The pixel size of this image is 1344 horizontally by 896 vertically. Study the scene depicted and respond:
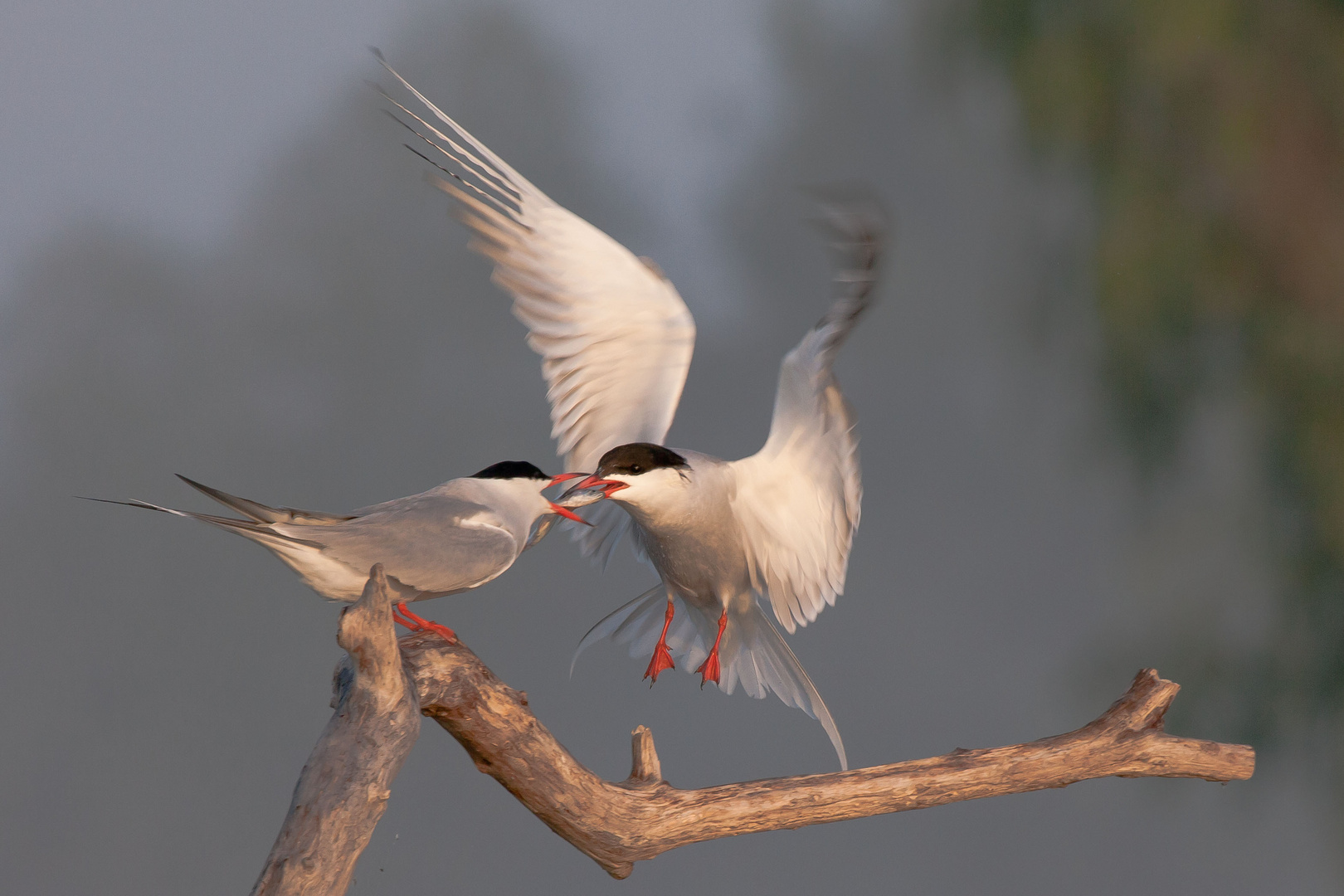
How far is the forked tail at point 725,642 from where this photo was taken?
2.27 meters

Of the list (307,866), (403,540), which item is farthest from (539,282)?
(307,866)

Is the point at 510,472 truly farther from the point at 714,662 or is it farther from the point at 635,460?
the point at 714,662

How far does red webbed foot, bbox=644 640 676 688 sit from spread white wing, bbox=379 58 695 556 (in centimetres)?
35

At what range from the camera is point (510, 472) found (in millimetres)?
1826

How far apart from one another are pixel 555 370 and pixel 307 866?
1.01 meters

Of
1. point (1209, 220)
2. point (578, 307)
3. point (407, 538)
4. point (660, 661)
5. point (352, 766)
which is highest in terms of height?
point (1209, 220)

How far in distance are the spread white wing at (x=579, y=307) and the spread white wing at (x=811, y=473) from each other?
229mm

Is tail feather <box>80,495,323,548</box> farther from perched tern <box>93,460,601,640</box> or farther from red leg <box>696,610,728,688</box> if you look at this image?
red leg <box>696,610,728,688</box>

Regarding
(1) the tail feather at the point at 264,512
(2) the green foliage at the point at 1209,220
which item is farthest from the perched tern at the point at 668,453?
(2) the green foliage at the point at 1209,220

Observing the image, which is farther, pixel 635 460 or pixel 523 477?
pixel 635 460

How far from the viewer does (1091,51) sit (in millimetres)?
3500

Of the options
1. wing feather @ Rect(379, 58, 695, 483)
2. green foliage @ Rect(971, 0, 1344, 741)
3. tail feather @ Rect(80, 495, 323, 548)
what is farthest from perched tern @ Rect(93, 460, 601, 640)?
green foliage @ Rect(971, 0, 1344, 741)

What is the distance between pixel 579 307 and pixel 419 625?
678 millimetres

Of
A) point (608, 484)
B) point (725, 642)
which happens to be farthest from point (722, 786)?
point (608, 484)
